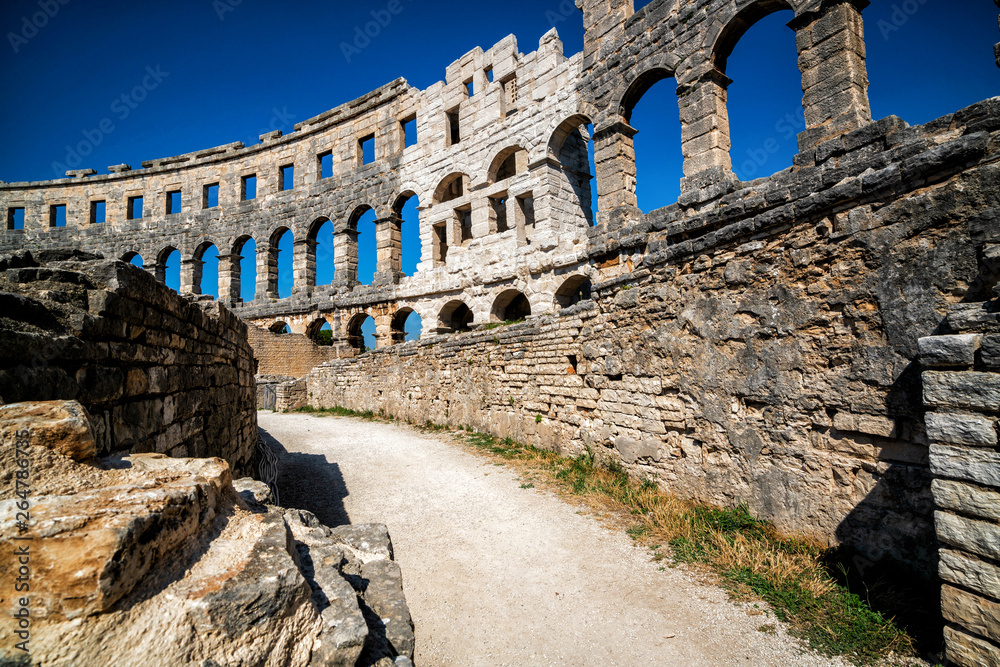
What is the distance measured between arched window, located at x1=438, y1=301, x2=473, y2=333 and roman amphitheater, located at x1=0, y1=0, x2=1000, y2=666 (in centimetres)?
214

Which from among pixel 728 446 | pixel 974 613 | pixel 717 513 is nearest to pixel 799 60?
pixel 728 446

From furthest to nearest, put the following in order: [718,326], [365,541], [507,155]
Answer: [507,155], [718,326], [365,541]

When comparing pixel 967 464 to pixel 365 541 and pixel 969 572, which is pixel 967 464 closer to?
pixel 969 572

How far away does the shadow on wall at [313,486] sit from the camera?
543cm

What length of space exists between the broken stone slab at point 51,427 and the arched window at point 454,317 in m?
15.4

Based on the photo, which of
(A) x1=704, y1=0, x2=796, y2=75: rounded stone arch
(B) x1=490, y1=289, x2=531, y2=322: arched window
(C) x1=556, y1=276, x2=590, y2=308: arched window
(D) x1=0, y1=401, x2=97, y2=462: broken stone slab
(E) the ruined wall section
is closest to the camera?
(D) x1=0, y1=401, x2=97, y2=462: broken stone slab

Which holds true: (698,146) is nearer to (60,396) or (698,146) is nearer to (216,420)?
(216,420)

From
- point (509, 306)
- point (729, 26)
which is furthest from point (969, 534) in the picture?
point (509, 306)

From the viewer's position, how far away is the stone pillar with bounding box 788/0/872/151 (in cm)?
738

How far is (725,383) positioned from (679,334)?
0.76m

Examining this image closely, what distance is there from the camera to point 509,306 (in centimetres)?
1697

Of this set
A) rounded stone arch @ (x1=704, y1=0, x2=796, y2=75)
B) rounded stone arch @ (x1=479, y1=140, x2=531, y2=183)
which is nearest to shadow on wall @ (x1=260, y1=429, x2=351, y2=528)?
rounded stone arch @ (x1=704, y1=0, x2=796, y2=75)

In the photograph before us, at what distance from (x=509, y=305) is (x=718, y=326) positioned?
482 inches

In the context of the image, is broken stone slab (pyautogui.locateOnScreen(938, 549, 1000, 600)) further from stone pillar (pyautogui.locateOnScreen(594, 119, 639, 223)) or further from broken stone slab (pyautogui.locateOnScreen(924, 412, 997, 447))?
stone pillar (pyautogui.locateOnScreen(594, 119, 639, 223))
